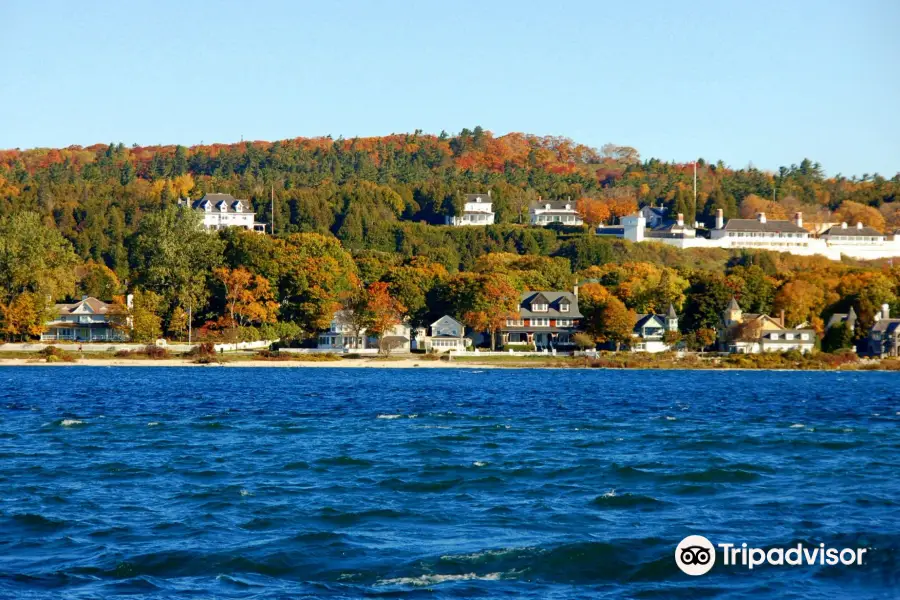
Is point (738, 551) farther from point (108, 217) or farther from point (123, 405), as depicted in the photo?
point (108, 217)

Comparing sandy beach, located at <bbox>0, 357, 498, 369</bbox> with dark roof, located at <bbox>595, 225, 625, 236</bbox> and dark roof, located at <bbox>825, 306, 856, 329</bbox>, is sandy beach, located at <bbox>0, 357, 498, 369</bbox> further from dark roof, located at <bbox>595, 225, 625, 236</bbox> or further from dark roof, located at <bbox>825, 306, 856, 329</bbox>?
dark roof, located at <bbox>595, 225, 625, 236</bbox>

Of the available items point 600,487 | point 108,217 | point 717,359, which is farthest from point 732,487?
point 108,217

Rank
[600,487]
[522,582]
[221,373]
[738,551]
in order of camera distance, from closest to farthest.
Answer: [522,582]
[738,551]
[600,487]
[221,373]

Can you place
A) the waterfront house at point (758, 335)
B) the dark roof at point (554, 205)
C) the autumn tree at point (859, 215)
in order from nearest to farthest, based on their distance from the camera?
the waterfront house at point (758, 335)
the dark roof at point (554, 205)
the autumn tree at point (859, 215)

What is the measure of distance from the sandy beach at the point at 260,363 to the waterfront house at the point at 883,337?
33.7 m

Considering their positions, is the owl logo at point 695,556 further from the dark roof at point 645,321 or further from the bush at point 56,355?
the dark roof at point 645,321

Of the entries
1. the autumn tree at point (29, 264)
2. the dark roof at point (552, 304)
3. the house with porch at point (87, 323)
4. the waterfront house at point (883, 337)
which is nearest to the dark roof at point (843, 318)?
the waterfront house at point (883, 337)

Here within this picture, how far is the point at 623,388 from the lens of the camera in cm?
6244

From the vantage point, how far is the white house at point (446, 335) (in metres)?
93.9

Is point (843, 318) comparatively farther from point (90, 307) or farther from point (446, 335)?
point (90, 307)

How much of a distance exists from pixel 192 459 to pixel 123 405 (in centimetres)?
1780

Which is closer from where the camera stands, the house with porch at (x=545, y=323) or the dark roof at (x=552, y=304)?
the house with porch at (x=545, y=323)

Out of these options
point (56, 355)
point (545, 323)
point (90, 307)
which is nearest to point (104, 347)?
point (56, 355)

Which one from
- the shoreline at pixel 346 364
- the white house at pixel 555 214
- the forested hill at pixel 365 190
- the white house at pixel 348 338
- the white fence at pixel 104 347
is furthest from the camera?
the white house at pixel 555 214
